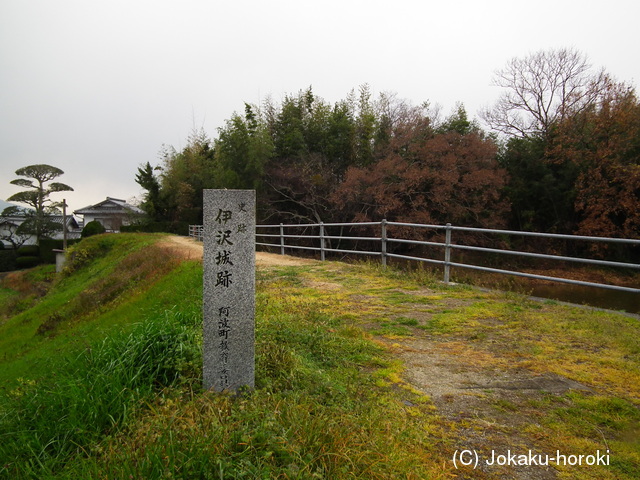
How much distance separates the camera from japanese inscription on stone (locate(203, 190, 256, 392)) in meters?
2.60

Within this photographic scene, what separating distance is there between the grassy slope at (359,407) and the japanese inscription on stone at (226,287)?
0.18 metres

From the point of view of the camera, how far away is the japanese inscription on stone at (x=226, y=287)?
2.60 meters

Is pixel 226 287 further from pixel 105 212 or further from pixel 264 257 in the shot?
pixel 105 212

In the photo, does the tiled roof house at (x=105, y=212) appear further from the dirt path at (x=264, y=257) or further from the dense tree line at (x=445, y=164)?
the dirt path at (x=264, y=257)

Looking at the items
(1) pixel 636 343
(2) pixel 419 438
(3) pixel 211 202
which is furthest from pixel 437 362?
(3) pixel 211 202

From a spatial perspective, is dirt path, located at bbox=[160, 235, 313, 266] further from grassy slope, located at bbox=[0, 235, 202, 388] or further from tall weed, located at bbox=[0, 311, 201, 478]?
tall weed, located at bbox=[0, 311, 201, 478]

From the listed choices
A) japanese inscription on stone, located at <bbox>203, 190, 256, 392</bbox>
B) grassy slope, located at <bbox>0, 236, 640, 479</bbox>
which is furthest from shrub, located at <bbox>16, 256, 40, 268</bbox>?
japanese inscription on stone, located at <bbox>203, 190, 256, 392</bbox>

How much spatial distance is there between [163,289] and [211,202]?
5465 millimetres

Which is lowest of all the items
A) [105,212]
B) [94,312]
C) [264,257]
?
[94,312]

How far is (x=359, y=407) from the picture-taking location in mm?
2529

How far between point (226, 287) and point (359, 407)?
1.13 m

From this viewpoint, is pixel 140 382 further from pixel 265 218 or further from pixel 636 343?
pixel 265 218

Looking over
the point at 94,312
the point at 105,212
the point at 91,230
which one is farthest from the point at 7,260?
the point at 94,312

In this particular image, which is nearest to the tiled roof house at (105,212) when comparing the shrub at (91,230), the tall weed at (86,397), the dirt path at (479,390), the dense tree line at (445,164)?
the shrub at (91,230)
